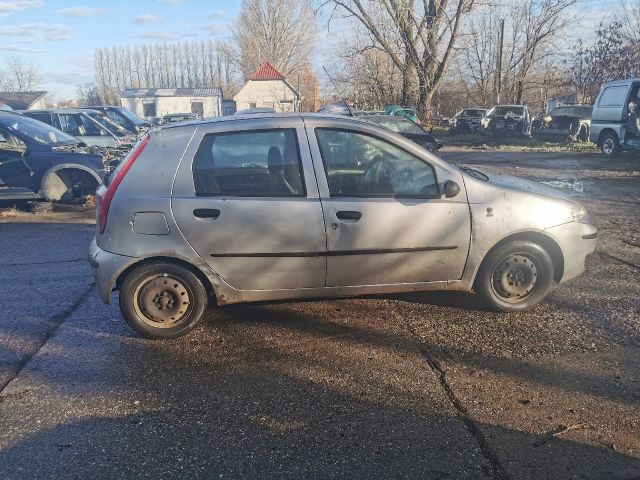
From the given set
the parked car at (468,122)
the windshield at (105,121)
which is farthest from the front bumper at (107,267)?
the parked car at (468,122)

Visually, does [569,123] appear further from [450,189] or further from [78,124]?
[450,189]

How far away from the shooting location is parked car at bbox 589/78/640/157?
47.9 feet

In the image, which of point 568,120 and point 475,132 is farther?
point 475,132

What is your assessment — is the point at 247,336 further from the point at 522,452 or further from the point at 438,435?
the point at 522,452

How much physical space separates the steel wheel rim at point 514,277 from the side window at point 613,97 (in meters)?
13.1

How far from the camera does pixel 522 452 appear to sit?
8.77ft

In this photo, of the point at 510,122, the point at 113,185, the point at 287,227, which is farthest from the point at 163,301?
the point at 510,122

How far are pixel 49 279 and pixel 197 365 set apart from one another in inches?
115

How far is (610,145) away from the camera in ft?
52.3

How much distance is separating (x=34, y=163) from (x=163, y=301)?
263 inches

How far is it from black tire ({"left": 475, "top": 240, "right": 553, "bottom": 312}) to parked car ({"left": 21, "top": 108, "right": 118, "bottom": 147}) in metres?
12.0

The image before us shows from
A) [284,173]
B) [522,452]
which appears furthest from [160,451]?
[284,173]

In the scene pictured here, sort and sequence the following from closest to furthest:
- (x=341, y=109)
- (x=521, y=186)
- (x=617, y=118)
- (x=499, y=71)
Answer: (x=521, y=186) < (x=617, y=118) < (x=341, y=109) < (x=499, y=71)

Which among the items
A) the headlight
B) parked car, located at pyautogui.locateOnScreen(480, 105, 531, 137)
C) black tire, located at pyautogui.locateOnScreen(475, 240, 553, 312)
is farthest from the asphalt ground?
parked car, located at pyautogui.locateOnScreen(480, 105, 531, 137)
